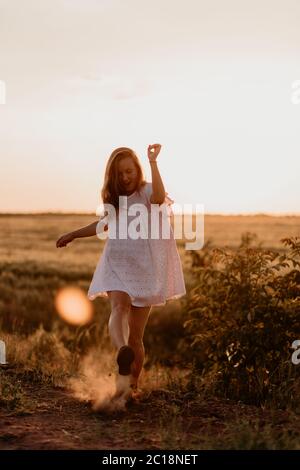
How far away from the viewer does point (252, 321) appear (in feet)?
24.9

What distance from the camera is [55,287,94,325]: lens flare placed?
1733 centimetres

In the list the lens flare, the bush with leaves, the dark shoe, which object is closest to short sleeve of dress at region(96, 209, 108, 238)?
the dark shoe

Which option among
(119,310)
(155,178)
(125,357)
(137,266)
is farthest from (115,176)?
(125,357)

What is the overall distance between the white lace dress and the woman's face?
78 millimetres

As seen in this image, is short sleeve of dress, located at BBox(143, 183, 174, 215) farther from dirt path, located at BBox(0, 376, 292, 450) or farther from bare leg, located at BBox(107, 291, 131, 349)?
dirt path, located at BBox(0, 376, 292, 450)

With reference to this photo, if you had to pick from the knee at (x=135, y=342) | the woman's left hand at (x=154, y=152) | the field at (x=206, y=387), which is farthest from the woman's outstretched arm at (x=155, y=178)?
the field at (x=206, y=387)

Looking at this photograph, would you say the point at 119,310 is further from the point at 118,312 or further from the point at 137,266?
the point at 137,266

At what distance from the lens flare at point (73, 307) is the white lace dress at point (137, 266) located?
1051cm

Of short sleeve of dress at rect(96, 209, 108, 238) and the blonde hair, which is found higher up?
the blonde hair

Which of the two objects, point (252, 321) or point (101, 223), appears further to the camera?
point (252, 321)

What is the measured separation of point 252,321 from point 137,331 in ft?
5.06

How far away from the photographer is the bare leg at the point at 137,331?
646 cm

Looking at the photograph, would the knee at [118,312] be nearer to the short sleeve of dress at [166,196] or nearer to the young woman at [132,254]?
the young woman at [132,254]
